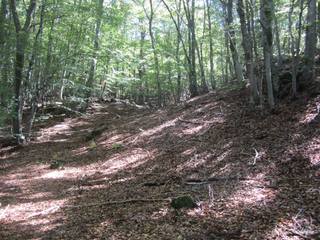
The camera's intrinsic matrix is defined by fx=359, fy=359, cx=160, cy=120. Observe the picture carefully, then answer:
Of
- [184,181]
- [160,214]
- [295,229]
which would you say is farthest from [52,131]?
[295,229]

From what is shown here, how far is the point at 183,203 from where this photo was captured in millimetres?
6578

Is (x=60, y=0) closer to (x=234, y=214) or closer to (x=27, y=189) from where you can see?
(x=27, y=189)

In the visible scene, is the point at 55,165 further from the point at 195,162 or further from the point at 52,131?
the point at 52,131

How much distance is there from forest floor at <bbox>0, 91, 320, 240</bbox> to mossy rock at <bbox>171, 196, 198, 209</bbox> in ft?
0.41

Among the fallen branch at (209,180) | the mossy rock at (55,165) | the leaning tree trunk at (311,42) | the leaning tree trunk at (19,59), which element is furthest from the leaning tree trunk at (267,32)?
the leaning tree trunk at (19,59)

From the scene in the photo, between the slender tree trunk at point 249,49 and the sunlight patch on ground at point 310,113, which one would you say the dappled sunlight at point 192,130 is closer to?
the slender tree trunk at point 249,49

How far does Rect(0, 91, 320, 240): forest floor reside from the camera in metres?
5.89

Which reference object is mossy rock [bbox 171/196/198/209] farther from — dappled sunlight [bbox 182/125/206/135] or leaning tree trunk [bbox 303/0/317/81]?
leaning tree trunk [bbox 303/0/317/81]

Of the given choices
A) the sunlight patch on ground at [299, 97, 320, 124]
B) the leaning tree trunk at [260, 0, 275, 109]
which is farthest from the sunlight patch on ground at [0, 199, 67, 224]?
the leaning tree trunk at [260, 0, 275, 109]

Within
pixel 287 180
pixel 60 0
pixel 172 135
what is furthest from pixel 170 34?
pixel 287 180

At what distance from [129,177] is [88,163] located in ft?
9.50

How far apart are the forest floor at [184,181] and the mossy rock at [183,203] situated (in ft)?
0.41

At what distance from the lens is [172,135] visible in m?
12.4

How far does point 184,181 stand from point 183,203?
4.88ft
